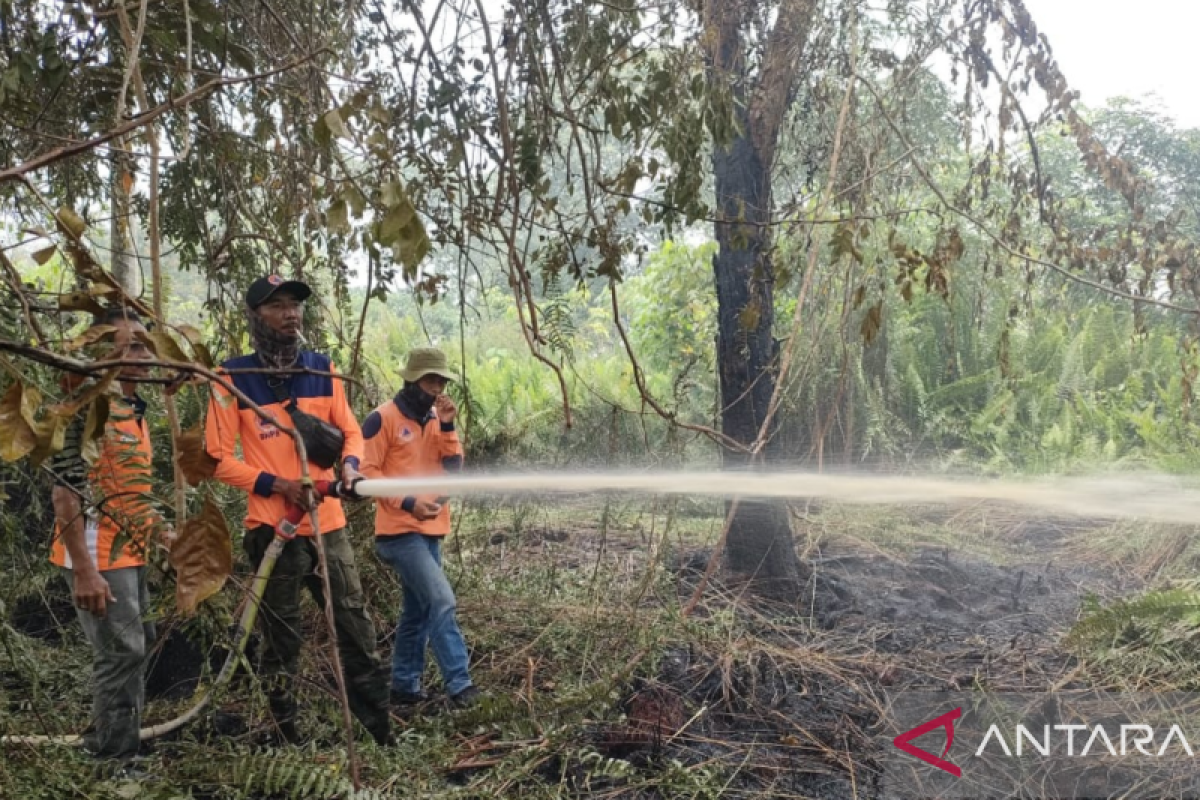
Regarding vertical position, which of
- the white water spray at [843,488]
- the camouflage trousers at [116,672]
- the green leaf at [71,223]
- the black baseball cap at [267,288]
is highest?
the black baseball cap at [267,288]

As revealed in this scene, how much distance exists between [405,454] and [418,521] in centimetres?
36

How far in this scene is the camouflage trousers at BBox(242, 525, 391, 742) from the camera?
3.92m

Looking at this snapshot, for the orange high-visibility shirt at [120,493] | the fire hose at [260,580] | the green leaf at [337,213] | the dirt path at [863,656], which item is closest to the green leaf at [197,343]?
the orange high-visibility shirt at [120,493]

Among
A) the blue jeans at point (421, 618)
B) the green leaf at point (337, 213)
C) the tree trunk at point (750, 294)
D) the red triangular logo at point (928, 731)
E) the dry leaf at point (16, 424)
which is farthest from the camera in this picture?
A: the tree trunk at point (750, 294)

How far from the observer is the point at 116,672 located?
3.55 m

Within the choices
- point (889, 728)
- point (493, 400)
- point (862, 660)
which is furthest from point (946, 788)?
point (493, 400)

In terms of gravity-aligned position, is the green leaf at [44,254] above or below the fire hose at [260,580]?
above

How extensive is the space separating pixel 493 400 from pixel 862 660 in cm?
558

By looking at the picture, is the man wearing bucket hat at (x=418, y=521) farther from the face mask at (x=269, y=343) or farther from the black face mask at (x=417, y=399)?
the face mask at (x=269, y=343)

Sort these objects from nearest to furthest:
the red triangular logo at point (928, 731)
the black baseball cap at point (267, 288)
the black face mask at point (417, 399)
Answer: the red triangular logo at point (928, 731), the black baseball cap at point (267, 288), the black face mask at point (417, 399)

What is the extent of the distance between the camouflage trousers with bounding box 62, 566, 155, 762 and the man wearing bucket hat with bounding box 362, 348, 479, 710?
1160 millimetres

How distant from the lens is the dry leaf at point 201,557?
146 centimetres

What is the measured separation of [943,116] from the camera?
357 inches

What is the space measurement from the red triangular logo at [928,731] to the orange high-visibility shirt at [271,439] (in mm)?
2506
